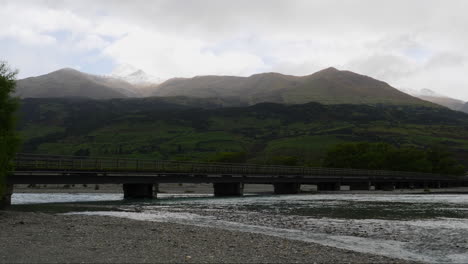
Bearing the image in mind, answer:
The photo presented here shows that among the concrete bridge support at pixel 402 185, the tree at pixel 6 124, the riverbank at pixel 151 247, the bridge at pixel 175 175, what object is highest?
the tree at pixel 6 124

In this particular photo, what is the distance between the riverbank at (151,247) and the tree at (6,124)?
5988mm

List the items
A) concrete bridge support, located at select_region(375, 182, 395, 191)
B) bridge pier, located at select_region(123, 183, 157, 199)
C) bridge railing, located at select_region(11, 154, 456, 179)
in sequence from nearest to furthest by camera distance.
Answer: bridge railing, located at select_region(11, 154, 456, 179) < bridge pier, located at select_region(123, 183, 157, 199) < concrete bridge support, located at select_region(375, 182, 395, 191)

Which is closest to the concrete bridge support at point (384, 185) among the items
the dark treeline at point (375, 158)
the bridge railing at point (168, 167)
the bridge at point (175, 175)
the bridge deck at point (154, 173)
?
the bridge at point (175, 175)

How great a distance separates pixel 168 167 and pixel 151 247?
53822mm

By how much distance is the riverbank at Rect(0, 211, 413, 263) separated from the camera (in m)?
15.9

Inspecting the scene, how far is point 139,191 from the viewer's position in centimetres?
6731

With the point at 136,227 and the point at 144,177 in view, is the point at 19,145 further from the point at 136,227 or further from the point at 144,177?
the point at 144,177

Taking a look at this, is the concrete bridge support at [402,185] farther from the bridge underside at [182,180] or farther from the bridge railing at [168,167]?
the bridge railing at [168,167]

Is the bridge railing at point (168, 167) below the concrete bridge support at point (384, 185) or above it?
above

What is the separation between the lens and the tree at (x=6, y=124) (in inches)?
1169

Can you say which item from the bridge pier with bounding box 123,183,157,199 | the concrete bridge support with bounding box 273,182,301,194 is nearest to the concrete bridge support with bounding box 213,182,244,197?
the concrete bridge support with bounding box 273,182,301,194

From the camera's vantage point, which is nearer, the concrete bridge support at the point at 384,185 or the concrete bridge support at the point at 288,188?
the concrete bridge support at the point at 288,188

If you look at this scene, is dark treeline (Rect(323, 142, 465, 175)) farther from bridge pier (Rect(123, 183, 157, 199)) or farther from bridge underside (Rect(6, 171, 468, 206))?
bridge pier (Rect(123, 183, 157, 199))

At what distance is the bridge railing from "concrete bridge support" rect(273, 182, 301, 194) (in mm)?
2784
